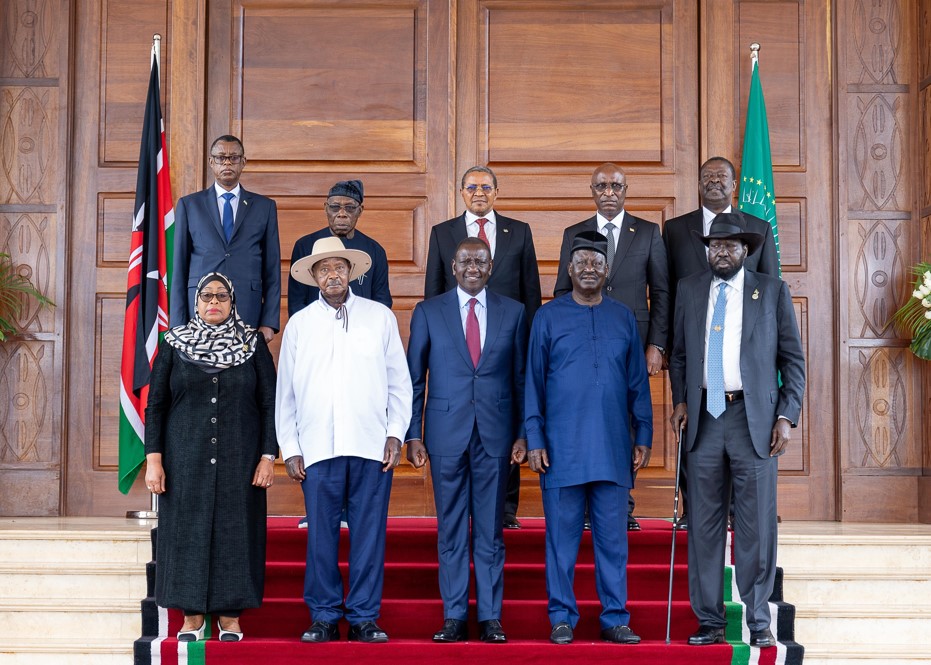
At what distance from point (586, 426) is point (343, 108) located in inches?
123

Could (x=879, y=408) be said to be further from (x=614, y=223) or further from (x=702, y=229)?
(x=614, y=223)

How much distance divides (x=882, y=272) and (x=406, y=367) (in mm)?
3400

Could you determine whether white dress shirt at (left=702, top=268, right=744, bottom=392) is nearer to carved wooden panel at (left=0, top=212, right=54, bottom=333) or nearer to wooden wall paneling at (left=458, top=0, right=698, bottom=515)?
wooden wall paneling at (left=458, top=0, right=698, bottom=515)

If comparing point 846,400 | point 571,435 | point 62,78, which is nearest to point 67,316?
point 62,78

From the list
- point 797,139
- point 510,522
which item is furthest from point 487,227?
point 797,139

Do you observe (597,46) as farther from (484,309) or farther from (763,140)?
(484,309)

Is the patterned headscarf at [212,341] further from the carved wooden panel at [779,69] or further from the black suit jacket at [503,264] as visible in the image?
the carved wooden panel at [779,69]

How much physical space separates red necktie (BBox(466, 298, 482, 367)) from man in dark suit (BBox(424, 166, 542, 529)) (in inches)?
17.7

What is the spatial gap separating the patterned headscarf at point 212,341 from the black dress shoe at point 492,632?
1.49m

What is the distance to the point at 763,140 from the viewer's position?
659 cm

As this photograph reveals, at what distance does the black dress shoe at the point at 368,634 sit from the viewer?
455cm

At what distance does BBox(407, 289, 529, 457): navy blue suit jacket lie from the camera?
4707 mm

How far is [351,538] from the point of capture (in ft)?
15.2

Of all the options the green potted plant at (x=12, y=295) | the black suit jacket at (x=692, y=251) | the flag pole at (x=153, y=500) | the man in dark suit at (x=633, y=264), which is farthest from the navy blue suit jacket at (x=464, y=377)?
the green potted plant at (x=12, y=295)
